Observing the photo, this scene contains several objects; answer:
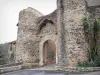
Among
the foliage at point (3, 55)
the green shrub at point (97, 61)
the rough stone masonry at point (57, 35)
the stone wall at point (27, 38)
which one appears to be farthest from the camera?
the foliage at point (3, 55)

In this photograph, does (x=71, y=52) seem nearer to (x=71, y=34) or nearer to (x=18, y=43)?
(x=71, y=34)

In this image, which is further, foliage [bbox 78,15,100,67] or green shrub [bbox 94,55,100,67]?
foliage [bbox 78,15,100,67]

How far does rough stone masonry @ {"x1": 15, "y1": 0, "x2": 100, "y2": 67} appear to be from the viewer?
32.2 feet

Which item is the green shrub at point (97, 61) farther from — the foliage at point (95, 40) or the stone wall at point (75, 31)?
the stone wall at point (75, 31)

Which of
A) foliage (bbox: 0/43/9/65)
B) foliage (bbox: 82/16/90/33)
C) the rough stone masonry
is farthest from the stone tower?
foliage (bbox: 0/43/9/65)

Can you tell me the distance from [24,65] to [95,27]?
Result: 611cm

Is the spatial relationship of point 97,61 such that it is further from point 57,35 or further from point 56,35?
point 56,35

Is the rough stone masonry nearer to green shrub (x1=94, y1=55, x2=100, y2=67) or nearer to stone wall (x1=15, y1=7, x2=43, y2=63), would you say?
stone wall (x1=15, y1=7, x2=43, y2=63)

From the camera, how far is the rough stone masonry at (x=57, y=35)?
9820mm

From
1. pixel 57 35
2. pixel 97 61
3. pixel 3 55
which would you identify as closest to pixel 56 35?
pixel 57 35

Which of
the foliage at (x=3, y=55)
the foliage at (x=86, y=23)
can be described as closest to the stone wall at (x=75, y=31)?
the foliage at (x=86, y=23)

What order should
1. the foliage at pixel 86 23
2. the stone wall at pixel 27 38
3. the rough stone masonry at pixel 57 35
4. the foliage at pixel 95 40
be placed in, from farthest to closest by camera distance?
the stone wall at pixel 27 38 → the rough stone masonry at pixel 57 35 → the foliage at pixel 86 23 → the foliage at pixel 95 40

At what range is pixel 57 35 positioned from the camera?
1204 centimetres

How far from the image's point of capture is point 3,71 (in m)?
9.81
